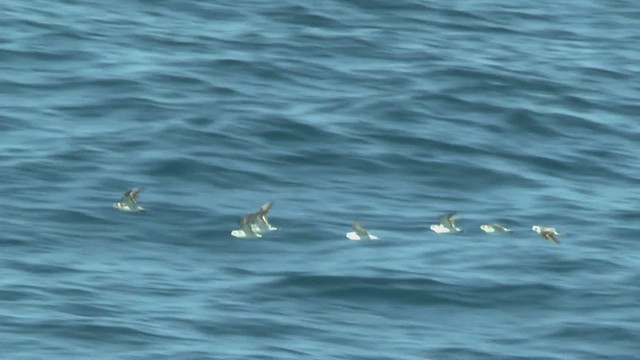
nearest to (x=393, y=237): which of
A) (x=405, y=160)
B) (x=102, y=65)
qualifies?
(x=405, y=160)

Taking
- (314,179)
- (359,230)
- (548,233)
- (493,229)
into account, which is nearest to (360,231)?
(359,230)

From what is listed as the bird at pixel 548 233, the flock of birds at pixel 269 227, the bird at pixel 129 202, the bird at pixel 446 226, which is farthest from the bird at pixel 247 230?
the bird at pixel 548 233

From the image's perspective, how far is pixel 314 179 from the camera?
30.0m

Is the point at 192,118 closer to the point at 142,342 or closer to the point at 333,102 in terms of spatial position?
the point at 333,102

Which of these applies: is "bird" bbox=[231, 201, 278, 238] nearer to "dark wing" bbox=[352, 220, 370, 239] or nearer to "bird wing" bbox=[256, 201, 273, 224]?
"bird wing" bbox=[256, 201, 273, 224]

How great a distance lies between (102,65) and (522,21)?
9.75m

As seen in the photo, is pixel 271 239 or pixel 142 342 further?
pixel 271 239

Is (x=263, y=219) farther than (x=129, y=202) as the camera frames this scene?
No

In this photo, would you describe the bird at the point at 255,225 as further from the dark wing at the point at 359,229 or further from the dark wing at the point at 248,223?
the dark wing at the point at 359,229

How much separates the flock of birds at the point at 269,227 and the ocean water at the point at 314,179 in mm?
195

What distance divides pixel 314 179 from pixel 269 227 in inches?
121

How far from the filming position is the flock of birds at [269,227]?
26.7m

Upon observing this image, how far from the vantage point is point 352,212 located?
94.4 feet

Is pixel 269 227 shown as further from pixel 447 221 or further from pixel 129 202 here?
pixel 447 221
